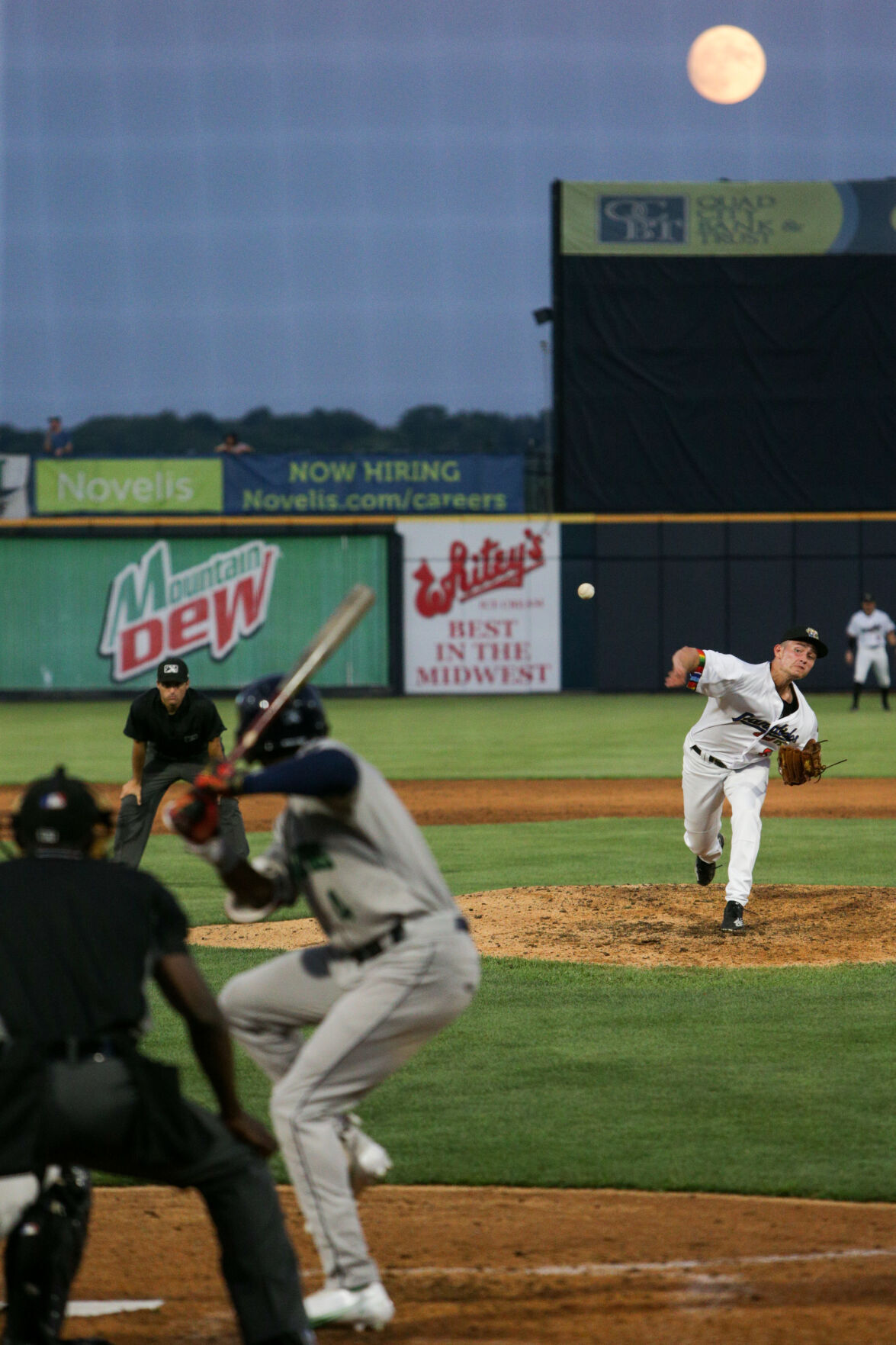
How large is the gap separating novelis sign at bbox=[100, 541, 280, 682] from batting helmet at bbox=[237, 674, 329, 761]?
31.6 metres

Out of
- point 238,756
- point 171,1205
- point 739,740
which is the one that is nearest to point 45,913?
point 238,756

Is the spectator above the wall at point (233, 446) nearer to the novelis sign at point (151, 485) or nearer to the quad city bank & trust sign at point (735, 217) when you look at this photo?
the novelis sign at point (151, 485)

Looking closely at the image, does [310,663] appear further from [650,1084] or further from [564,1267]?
[650,1084]

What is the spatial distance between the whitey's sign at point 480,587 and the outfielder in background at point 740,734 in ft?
83.7

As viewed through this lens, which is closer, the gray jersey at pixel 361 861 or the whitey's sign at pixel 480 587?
the gray jersey at pixel 361 861

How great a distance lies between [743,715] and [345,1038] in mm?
6198

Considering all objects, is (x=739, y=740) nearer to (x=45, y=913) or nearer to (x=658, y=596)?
(x=45, y=913)

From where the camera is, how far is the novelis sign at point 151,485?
36.6 m

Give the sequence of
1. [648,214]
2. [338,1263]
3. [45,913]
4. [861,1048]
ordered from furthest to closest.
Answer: [648,214]
[861,1048]
[338,1263]
[45,913]

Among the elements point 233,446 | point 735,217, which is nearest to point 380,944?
point 735,217

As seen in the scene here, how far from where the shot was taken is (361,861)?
4309 millimetres

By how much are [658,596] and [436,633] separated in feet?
17.3

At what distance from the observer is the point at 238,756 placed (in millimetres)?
4371

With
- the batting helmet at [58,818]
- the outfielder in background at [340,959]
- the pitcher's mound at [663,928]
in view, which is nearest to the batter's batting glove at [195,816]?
the outfielder in background at [340,959]
